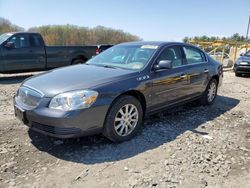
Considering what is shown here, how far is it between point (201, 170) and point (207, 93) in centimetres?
318

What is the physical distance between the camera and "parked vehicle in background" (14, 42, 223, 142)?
341cm

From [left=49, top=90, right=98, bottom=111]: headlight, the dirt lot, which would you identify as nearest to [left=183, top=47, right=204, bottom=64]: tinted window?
the dirt lot

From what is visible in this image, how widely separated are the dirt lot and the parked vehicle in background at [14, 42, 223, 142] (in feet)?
1.13

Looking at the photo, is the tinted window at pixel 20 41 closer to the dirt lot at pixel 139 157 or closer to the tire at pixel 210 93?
the dirt lot at pixel 139 157

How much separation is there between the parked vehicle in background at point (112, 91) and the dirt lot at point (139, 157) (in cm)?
34

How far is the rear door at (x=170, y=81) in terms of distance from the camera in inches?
175

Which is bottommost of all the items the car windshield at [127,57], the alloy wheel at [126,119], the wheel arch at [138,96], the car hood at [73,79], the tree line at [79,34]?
the alloy wheel at [126,119]

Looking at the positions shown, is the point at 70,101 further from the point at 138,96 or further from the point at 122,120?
the point at 138,96

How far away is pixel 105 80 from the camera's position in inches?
149

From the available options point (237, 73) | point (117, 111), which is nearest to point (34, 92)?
point (117, 111)

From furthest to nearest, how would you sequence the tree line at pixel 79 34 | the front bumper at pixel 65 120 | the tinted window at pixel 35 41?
1. the tree line at pixel 79 34
2. the tinted window at pixel 35 41
3. the front bumper at pixel 65 120

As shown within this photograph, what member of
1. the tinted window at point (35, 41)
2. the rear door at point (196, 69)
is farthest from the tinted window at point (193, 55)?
the tinted window at point (35, 41)

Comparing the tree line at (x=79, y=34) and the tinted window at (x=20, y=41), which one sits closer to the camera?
the tinted window at (x=20, y=41)

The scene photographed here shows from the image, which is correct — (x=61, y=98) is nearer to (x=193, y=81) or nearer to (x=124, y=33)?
(x=193, y=81)
